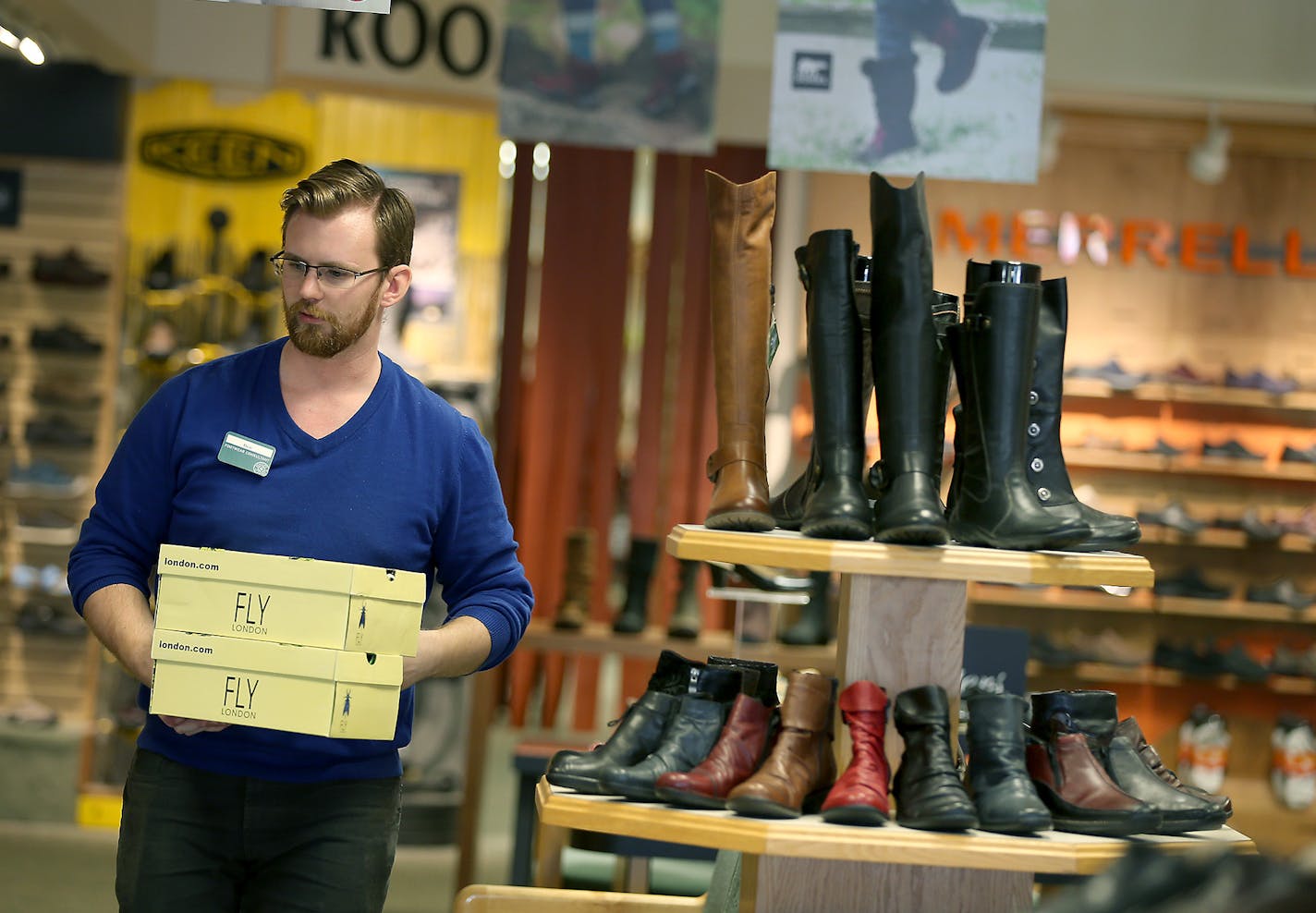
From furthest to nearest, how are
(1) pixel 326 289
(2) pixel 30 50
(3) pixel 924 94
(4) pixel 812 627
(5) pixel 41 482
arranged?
(5) pixel 41 482
(4) pixel 812 627
(2) pixel 30 50
(3) pixel 924 94
(1) pixel 326 289

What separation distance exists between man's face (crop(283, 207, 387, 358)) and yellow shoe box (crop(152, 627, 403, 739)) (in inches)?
16.2

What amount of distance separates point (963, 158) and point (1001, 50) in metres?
0.30

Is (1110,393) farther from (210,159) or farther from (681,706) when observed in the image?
(681,706)

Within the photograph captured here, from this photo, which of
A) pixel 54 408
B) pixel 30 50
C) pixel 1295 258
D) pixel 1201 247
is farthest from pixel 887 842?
pixel 1295 258

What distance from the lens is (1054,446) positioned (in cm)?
195

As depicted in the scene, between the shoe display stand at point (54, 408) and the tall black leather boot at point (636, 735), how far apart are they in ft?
14.4

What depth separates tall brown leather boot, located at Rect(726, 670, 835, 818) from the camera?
5.63 feet

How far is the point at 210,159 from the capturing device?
5.91 m

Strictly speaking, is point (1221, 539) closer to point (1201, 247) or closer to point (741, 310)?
point (1201, 247)

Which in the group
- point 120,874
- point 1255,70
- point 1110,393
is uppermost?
point 1255,70

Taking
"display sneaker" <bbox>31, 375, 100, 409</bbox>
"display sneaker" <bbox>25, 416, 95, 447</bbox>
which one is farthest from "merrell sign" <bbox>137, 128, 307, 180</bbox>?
"display sneaker" <bbox>25, 416, 95, 447</bbox>

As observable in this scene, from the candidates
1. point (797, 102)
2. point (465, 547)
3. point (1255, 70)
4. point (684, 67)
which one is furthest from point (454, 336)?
point (465, 547)

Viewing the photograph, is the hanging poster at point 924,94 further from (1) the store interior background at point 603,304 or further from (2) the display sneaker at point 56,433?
(2) the display sneaker at point 56,433

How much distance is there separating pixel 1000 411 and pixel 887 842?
0.59 metres
